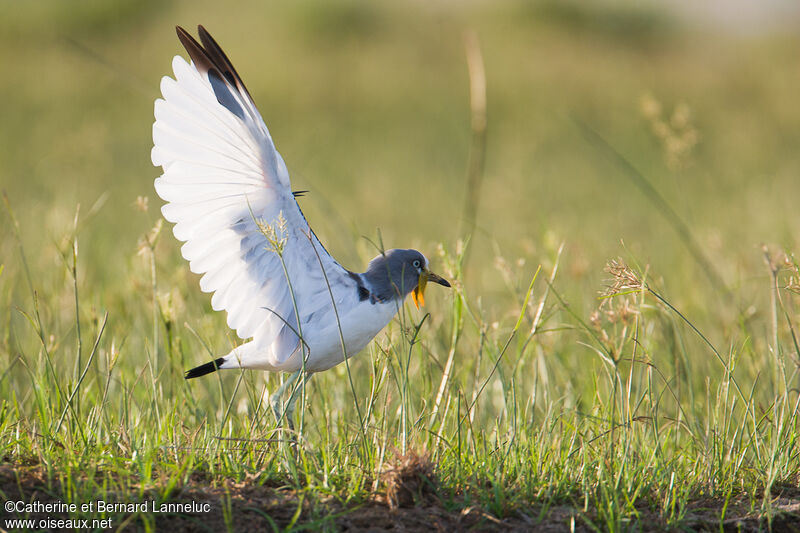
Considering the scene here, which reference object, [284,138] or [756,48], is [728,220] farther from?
[756,48]

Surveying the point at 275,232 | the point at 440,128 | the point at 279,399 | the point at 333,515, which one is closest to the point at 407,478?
the point at 333,515

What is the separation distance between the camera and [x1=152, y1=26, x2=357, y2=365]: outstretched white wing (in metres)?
2.34

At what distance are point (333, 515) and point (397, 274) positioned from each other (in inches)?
36.2

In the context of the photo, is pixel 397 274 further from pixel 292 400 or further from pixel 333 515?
pixel 333 515

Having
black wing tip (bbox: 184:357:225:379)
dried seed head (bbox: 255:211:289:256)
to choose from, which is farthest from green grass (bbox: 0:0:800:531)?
dried seed head (bbox: 255:211:289:256)

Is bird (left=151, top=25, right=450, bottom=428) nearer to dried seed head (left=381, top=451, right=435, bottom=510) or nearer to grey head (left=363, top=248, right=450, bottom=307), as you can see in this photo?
grey head (left=363, top=248, right=450, bottom=307)

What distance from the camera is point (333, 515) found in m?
2.03

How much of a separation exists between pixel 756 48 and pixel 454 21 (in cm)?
578

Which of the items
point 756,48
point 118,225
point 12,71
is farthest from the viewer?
point 756,48

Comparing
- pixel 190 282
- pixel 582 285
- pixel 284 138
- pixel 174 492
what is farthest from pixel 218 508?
pixel 284 138

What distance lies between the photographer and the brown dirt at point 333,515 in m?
2.02

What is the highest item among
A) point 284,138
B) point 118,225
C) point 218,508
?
point 284,138

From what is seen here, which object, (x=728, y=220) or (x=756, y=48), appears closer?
(x=728, y=220)

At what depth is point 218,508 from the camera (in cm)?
205
